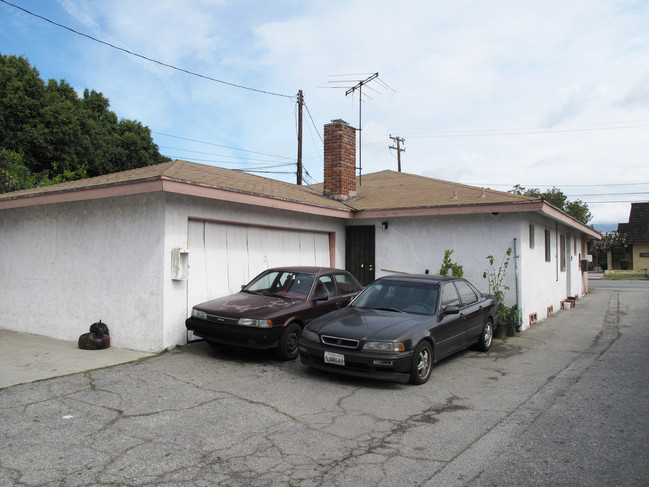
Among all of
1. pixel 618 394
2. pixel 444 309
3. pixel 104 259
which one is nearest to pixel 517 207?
pixel 444 309

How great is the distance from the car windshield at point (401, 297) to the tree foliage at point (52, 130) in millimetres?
19657

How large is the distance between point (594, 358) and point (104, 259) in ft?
29.3

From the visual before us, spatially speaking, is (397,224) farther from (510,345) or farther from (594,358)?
(594,358)

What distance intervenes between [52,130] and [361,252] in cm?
2292

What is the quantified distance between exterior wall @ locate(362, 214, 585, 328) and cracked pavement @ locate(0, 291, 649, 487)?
3343 mm

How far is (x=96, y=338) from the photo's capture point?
8234 millimetres

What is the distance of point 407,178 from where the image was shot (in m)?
17.0

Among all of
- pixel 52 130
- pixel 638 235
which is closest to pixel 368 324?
pixel 52 130

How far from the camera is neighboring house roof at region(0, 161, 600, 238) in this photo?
7.91 meters

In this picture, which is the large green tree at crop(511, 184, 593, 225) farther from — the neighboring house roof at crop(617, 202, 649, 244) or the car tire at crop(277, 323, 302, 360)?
the car tire at crop(277, 323, 302, 360)

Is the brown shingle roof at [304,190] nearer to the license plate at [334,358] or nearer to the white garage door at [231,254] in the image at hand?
the white garage door at [231,254]

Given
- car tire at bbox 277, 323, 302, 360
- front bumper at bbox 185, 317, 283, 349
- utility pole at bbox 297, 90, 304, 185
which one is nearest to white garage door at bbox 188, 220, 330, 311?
front bumper at bbox 185, 317, 283, 349

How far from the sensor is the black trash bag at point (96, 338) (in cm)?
820

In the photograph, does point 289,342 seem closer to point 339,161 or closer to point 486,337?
point 486,337
